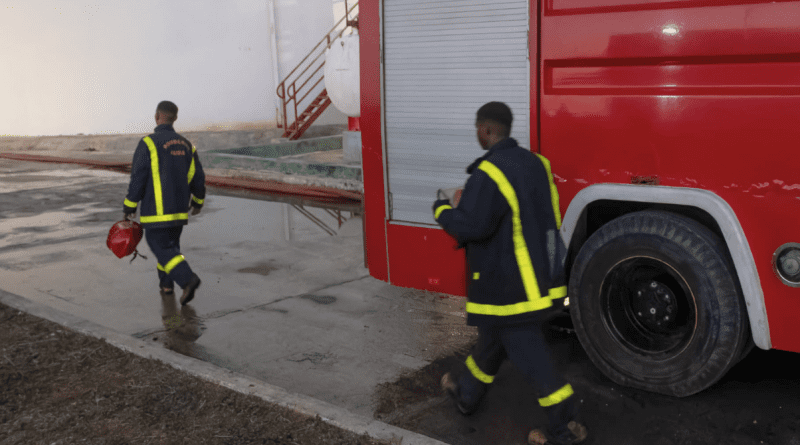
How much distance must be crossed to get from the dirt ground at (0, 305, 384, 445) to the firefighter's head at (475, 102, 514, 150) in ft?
5.01

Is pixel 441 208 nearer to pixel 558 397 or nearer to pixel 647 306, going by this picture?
pixel 558 397

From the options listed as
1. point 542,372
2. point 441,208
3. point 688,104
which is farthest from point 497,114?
point 542,372

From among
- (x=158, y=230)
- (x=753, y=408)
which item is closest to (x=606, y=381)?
(x=753, y=408)

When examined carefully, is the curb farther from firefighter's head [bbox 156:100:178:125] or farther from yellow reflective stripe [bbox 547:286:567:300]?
firefighter's head [bbox 156:100:178:125]

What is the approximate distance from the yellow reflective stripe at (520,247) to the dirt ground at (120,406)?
1001mm

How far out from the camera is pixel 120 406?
398 cm

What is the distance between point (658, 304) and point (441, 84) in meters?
1.81

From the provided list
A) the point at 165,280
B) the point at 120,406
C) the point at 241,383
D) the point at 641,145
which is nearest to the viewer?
the point at 641,145

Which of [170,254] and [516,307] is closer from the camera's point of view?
[516,307]

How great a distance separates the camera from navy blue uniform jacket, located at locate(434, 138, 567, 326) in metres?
3.27

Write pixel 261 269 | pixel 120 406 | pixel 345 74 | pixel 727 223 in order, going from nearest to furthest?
pixel 727 223 → pixel 120 406 → pixel 261 269 → pixel 345 74

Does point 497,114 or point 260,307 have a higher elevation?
point 497,114

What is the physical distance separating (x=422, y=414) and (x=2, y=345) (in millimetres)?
3001

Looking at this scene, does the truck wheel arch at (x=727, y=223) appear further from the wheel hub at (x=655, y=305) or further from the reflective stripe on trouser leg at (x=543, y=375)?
the reflective stripe on trouser leg at (x=543, y=375)
